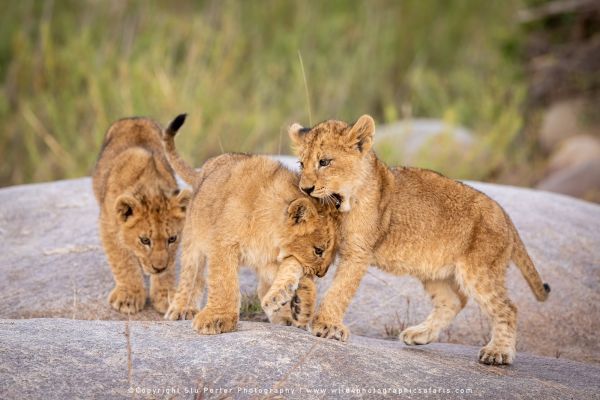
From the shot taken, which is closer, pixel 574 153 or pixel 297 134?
pixel 297 134

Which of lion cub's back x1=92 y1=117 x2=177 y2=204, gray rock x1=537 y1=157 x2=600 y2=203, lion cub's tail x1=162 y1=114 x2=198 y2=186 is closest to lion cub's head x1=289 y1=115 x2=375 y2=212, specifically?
lion cub's tail x1=162 y1=114 x2=198 y2=186

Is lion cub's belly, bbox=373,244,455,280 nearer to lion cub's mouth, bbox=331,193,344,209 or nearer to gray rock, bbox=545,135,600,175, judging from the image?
lion cub's mouth, bbox=331,193,344,209

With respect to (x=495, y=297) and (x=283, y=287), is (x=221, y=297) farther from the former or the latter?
(x=495, y=297)

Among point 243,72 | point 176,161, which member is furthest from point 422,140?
point 176,161

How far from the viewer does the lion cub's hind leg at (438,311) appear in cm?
575

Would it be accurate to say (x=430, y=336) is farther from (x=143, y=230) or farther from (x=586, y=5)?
(x=586, y=5)

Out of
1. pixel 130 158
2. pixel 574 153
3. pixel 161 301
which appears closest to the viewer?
pixel 161 301

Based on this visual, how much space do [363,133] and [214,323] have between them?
161 cm

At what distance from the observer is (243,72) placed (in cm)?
1391

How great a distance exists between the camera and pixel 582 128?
15.7m

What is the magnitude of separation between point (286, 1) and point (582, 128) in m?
5.78

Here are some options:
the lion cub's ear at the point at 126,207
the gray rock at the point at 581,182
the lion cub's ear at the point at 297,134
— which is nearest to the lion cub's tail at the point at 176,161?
the lion cub's ear at the point at 126,207

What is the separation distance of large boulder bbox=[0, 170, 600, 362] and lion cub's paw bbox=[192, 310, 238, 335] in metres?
1.17

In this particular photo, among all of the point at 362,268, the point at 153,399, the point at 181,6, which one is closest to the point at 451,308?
the point at 362,268
